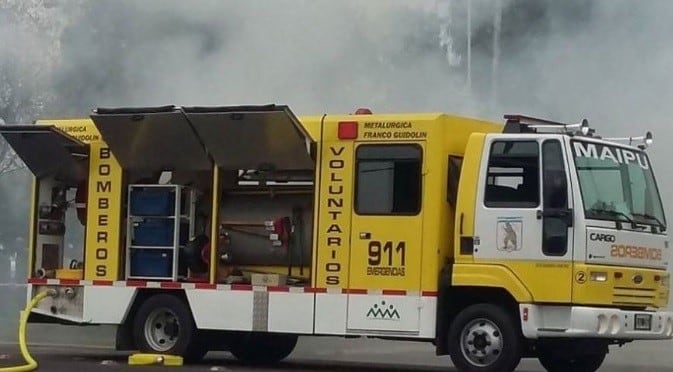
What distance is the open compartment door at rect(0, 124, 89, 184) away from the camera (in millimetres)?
13164

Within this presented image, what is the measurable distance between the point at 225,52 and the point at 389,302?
27.7ft

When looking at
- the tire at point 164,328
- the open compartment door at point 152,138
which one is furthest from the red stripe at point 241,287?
the open compartment door at point 152,138

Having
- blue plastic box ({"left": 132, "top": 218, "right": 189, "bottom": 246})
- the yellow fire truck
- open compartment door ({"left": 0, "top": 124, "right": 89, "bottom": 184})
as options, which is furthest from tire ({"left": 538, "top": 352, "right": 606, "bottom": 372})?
open compartment door ({"left": 0, "top": 124, "right": 89, "bottom": 184})

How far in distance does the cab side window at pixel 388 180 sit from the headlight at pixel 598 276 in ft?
4.92

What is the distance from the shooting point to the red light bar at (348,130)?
1202cm

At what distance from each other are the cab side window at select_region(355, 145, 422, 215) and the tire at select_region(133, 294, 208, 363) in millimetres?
1947

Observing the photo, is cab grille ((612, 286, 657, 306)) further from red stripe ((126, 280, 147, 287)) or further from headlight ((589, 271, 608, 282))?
red stripe ((126, 280, 147, 287))

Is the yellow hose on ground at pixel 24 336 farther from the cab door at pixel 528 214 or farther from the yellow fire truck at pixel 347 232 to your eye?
the cab door at pixel 528 214

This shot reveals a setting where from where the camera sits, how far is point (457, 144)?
1178cm

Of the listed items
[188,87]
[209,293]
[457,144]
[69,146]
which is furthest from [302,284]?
[188,87]

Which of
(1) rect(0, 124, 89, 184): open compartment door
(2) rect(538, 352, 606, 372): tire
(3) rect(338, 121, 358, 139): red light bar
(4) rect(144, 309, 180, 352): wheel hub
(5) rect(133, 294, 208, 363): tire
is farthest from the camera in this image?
(1) rect(0, 124, 89, 184): open compartment door

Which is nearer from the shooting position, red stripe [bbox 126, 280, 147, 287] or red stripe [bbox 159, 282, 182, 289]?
red stripe [bbox 159, 282, 182, 289]

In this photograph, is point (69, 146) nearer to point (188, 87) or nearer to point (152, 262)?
point (152, 262)

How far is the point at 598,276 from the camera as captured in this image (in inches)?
438
